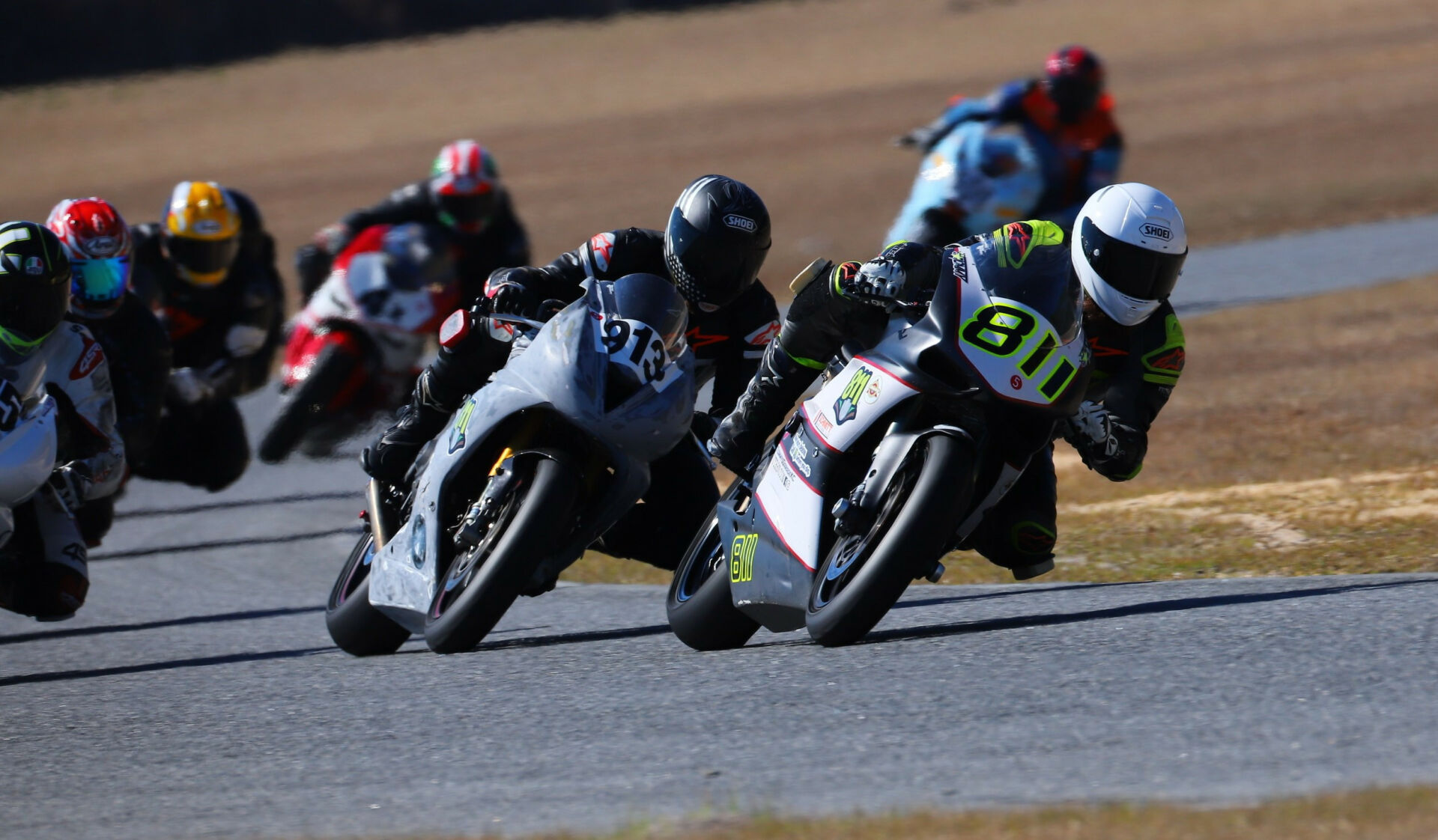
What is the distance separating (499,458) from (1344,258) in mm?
13059

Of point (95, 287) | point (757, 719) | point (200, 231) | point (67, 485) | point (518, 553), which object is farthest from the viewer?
point (200, 231)

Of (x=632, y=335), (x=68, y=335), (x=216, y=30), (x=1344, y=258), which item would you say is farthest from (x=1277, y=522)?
(x=216, y=30)

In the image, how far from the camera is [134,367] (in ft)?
27.8

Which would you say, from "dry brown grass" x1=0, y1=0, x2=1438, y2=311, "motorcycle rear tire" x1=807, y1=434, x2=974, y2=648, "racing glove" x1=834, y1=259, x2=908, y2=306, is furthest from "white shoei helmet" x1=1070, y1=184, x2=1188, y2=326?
"dry brown grass" x1=0, y1=0, x2=1438, y2=311

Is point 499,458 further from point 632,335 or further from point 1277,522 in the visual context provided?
point 1277,522

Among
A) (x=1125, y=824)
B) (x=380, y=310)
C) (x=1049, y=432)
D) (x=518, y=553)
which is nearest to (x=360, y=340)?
(x=380, y=310)

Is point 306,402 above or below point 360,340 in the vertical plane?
below

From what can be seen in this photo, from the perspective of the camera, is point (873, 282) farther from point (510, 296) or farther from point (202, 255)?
point (202, 255)

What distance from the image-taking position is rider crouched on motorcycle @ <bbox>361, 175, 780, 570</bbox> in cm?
627

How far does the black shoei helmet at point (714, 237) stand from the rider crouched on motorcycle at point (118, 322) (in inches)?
122

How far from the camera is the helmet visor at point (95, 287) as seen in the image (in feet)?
27.6

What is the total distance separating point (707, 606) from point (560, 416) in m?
0.72

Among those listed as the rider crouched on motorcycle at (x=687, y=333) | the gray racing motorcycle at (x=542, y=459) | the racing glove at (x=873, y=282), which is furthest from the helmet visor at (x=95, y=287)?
the racing glove at (x=873, y=282)

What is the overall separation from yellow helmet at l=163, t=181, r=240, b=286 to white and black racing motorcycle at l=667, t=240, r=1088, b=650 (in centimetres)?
558
